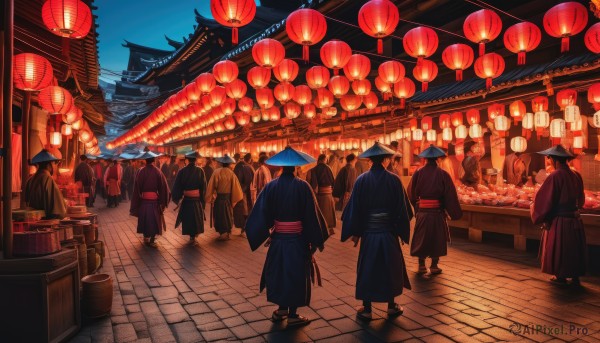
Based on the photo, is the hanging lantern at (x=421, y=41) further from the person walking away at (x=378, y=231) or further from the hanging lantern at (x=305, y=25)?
the person walking away at (x=378, y=231)

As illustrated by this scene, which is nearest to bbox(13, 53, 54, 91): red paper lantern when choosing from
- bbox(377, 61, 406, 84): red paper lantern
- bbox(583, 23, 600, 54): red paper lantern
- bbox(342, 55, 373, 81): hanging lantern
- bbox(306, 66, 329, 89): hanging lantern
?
bbox(306, 66, 329, 89): hanging lantern

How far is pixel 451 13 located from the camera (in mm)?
12961

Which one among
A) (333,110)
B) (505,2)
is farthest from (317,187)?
(505,2)

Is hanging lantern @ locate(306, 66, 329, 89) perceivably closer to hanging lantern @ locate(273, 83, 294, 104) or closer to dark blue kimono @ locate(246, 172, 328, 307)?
hanging lantern @ locate(273, 83, 294, 104)

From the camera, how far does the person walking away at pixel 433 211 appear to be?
7.00m

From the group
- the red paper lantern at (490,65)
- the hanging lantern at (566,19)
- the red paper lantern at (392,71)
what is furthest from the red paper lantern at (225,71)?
the hanging lantern at (566,19)

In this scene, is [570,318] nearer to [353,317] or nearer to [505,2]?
[353,317]

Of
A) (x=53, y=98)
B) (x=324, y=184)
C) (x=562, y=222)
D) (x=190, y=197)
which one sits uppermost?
(x=53, y=98)

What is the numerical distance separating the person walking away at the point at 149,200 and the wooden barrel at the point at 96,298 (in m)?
4.65

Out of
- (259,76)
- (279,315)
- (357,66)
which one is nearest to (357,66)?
(357,66)

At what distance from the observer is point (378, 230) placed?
511cm

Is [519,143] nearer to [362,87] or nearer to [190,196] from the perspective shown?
[362,87]

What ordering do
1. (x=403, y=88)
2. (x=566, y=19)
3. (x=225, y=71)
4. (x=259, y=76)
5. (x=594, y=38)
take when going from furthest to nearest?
(x=259, y=76) < (x=403, y=88) < (x=225, y=71) < (x=594, y=38) < (x=566, y=19)

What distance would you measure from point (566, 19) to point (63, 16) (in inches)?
367
